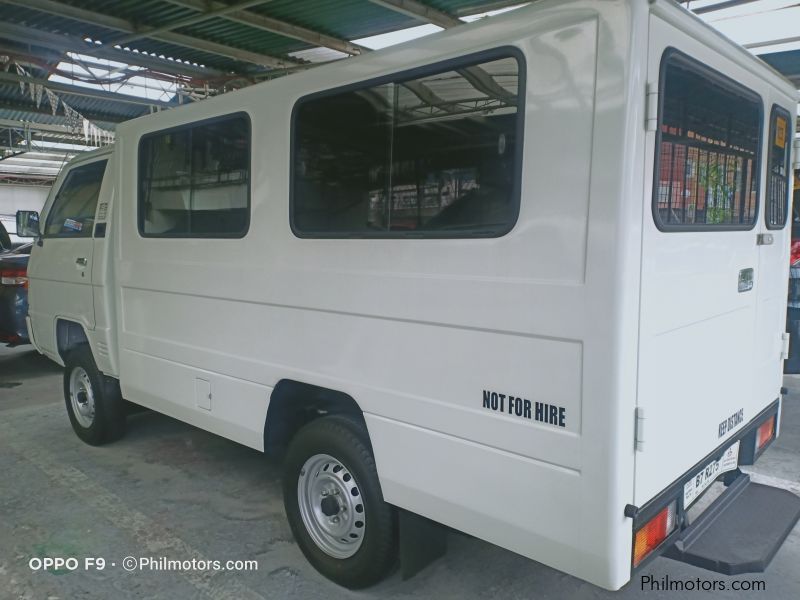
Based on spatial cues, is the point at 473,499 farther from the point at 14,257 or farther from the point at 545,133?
the point at 14,257

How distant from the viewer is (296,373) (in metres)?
2.94

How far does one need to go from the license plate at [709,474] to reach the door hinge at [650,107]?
1314mm

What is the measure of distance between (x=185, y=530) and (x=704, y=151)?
10.2ft

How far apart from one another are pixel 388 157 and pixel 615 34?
3.25 feet

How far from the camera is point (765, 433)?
3168 mm

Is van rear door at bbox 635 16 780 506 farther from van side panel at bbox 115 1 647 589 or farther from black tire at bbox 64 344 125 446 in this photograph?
black tire at bbox 64 344 125 446

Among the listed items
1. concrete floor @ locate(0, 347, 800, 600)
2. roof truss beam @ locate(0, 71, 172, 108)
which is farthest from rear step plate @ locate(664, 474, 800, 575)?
roof truss beam @ locate(0, 71, 172, 108)

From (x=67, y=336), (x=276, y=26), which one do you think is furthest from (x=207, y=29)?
(x=67, y=336)

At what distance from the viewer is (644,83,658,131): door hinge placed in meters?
1.92

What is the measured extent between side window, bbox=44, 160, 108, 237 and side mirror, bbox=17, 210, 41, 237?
11cm

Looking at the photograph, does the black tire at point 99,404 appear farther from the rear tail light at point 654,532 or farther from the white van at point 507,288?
the rear tail light at point 654,532

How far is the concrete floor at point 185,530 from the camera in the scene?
9.56 feet

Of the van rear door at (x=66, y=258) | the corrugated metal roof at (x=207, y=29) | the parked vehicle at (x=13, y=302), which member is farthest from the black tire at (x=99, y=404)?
the corrugated metal roof at (x=207, y=29)

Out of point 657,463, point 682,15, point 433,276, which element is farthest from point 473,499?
point 682,15
